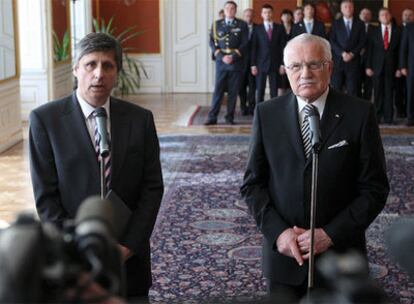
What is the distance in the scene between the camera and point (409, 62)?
1045cm

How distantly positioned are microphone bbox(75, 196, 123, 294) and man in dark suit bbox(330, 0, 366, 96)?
393 inches

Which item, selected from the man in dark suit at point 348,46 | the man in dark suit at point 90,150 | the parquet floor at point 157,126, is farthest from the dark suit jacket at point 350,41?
the man in dark suit at point 90,150

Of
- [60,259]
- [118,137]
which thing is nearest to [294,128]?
[118,137]

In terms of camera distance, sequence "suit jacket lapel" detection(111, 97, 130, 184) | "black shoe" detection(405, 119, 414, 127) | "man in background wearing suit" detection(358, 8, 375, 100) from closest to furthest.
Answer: "suit jacket lapel" detection(111, 97, 130, 184), "black shoe" detection(405, 119, 414, 127), "man in background wearing suit" detection(358, 8, 375, 100)

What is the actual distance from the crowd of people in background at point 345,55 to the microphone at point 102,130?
809 cm

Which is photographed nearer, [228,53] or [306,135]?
[306,135]

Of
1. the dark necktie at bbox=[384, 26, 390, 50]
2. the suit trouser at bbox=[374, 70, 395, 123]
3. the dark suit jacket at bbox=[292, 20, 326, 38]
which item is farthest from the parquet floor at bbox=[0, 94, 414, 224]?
the dark suit jacket at bbox=[292, 20, 326, 38]

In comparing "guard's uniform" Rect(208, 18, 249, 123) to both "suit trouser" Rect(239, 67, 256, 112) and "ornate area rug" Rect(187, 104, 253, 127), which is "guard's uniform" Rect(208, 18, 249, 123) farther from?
"suit trouser" Rect(239, 67, 256, 112)

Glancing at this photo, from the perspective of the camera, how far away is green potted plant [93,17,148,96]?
13.9 m

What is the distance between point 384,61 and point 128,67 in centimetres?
570

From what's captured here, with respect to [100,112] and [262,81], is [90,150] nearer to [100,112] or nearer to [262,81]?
[100,112]

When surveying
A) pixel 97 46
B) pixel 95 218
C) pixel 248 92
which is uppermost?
pixel 97 46

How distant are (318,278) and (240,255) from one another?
2.29 metres

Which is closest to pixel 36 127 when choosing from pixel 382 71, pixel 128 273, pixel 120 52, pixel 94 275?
pixel 120 52
